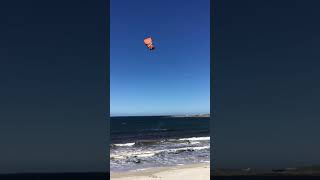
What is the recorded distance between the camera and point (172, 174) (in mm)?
7336

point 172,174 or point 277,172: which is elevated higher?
point 277,172

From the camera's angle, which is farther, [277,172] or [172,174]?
[172,174]

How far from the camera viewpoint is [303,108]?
16.3ft

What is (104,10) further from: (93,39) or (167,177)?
(167,177)

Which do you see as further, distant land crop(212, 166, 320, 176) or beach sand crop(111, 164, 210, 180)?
beach sand crop(111, 164, 210, 180)

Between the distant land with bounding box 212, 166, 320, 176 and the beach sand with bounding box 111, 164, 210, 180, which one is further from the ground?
the distant land with bounding box 212, 166, 320, 176

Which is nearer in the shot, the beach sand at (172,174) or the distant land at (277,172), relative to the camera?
the distant land at (277,172)

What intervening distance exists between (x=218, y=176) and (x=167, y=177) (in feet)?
5.52

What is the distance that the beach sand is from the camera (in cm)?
681

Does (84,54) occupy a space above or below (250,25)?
below

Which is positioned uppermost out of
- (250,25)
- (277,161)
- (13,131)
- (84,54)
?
(250,25)

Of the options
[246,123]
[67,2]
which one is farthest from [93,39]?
[246,123]

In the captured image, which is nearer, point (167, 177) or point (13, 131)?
point (13, 131)

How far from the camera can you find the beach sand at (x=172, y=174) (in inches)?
268
